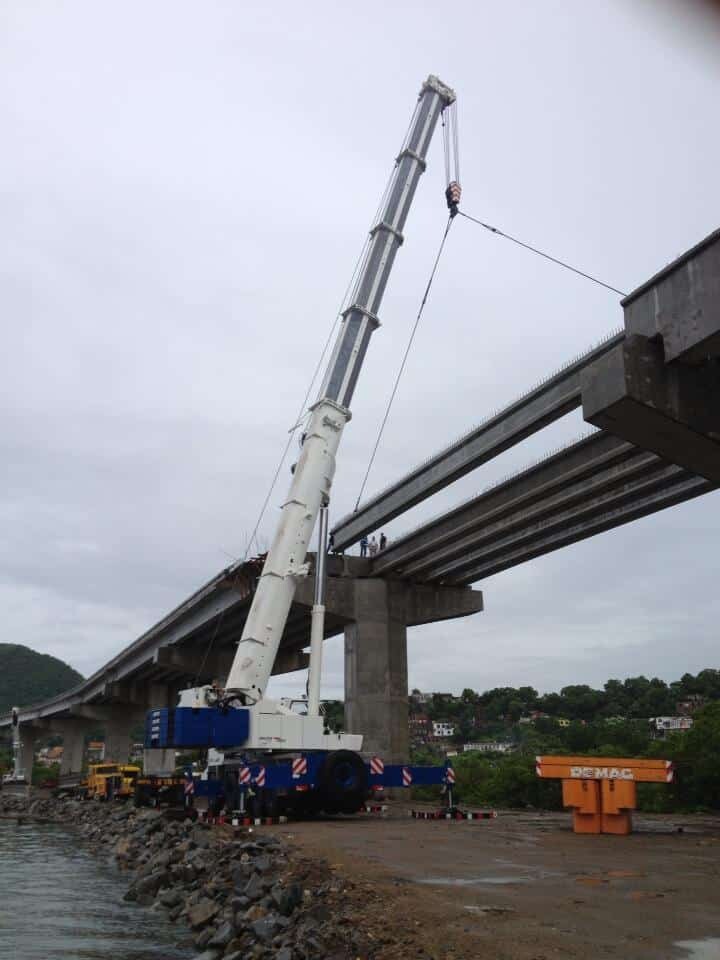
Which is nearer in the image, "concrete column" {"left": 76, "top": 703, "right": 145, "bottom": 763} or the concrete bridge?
the concrete bridge

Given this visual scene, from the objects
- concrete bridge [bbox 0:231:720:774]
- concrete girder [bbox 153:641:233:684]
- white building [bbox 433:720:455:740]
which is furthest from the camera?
white building [bbox 433:720:455:740]

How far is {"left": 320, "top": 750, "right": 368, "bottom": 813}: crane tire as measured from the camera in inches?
778

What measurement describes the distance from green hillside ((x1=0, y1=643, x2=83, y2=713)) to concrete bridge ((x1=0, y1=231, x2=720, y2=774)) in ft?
467

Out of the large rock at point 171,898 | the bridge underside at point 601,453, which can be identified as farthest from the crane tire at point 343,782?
the bridge underside at point 601,453

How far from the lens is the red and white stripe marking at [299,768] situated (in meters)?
19.3

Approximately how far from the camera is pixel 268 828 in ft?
58.6

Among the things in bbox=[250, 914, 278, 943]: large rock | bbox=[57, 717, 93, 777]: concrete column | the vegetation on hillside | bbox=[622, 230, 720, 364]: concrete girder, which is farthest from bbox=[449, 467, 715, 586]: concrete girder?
bbox=[57, 717, 93, 777]: concrete column

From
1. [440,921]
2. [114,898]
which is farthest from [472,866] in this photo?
[114,898]

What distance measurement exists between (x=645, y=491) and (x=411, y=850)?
560 inches

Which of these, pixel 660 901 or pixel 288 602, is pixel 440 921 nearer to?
pixel 660 901

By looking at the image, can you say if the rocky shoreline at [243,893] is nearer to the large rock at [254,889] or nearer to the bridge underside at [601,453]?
the large rock at [254,889]

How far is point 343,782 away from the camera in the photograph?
2006 cm

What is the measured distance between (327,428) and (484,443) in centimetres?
545

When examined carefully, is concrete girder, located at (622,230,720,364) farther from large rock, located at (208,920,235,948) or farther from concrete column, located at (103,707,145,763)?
concrete column, located at (103,707,145,763)
